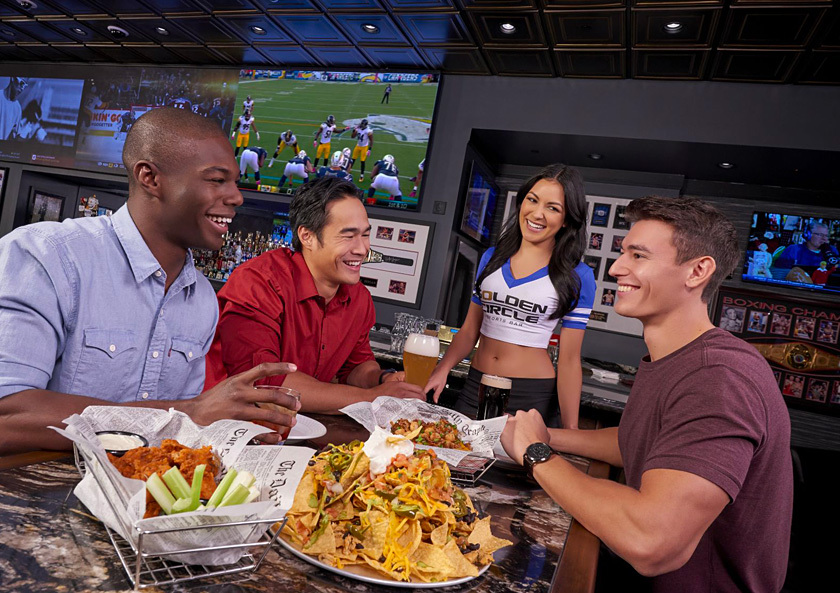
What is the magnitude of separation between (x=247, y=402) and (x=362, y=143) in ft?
14.4

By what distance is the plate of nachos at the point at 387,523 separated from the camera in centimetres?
83

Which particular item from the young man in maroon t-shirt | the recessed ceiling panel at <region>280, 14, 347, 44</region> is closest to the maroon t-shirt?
the young man in maroon t-shirt

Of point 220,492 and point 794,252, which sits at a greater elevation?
point 794,252

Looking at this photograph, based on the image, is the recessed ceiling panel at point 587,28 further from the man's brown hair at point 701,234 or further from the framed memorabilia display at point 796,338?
the man's brown hair at point 701,234

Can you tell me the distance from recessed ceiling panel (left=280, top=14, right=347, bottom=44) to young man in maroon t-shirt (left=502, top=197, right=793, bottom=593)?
3760mm

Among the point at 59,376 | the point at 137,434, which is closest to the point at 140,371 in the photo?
the point at 59,376

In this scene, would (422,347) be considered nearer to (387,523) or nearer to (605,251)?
(387,523)

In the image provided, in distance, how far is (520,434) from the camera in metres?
1.43

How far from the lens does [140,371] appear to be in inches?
60.2

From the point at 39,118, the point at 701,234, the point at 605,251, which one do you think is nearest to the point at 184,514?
the point at 701,234

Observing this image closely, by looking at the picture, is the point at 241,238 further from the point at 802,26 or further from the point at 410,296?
the point at 802,26

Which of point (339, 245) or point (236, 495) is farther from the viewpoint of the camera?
point (339, 245)

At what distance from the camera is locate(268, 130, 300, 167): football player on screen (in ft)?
18.1

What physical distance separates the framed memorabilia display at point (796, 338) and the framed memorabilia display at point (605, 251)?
35.0 inches
